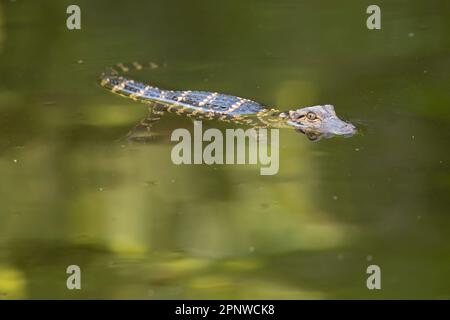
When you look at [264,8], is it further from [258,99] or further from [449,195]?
[449,195]

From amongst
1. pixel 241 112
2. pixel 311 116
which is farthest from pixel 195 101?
pixel 311 116

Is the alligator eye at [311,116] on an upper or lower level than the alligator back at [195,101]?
lower

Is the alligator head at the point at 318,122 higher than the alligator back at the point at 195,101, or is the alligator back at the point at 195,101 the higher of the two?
the alligator back at the point at 195,101

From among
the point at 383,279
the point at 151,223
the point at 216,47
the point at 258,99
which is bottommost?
the point at 383,279

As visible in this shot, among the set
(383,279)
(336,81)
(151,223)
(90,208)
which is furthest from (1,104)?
(383,279)

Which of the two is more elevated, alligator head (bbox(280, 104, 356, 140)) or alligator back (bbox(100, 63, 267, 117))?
alligator back (bbox(100, 63, 267, 117))
